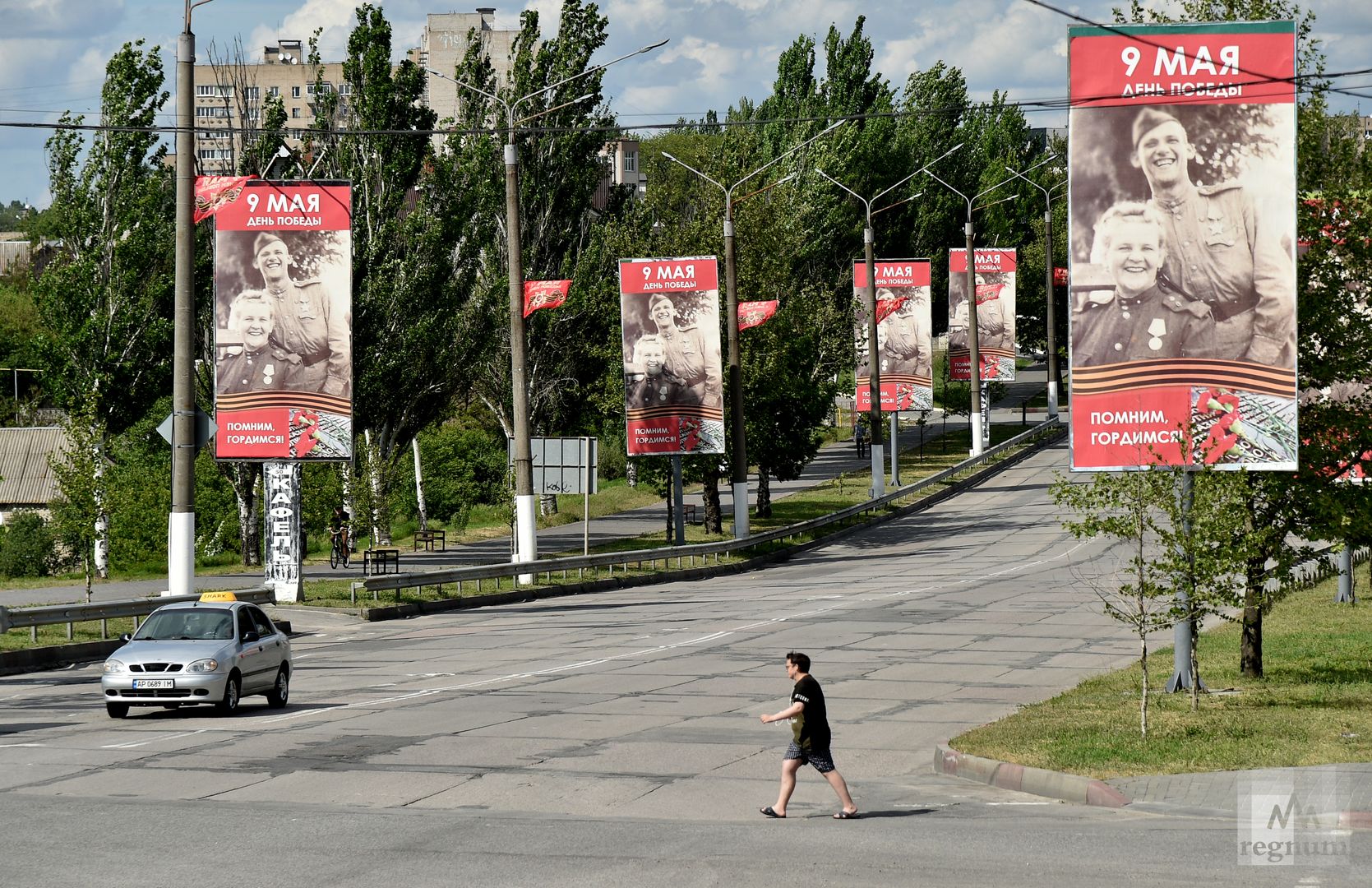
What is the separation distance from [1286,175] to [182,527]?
2070 centimetres

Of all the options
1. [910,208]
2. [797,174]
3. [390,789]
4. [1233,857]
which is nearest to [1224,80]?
[1233,857]

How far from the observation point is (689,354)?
1857 inches

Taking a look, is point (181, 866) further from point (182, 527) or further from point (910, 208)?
point (910, 208)

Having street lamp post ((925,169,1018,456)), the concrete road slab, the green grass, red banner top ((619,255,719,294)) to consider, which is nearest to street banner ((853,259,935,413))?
street lamp post ((925,169,1018,456))

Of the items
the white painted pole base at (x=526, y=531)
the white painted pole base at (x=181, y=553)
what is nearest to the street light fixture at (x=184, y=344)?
the white painted pole base at (x=181, y=553)

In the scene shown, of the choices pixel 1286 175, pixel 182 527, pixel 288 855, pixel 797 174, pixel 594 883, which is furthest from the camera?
pixel 797 174

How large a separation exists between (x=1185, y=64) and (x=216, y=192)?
2159 cm

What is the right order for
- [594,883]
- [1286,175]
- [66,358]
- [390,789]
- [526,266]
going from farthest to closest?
[526,266] < [66,358] < [1286,175] < [390,789] < [594,883]

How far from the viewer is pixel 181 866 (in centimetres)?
1157

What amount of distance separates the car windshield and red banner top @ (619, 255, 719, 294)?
25.9 metres

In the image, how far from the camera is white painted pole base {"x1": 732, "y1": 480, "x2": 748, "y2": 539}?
52.1 meters

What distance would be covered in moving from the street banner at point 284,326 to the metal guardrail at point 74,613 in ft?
15.6

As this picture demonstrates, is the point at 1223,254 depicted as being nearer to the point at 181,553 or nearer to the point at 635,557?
the point at 181,553

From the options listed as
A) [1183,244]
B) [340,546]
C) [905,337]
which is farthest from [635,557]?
[1183,244]
